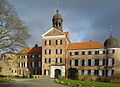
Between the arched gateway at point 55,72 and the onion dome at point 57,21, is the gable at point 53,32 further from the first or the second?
the arched gateway at point 55,72

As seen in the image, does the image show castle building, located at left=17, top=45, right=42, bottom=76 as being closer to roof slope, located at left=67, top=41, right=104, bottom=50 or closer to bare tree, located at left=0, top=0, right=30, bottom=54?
roof slope, located at left=67, top=41, right=104, bottom=50

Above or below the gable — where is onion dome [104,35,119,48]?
below

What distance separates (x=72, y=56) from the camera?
44.4 m

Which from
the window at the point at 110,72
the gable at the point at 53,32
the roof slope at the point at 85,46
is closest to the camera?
the window at the point at 110,72

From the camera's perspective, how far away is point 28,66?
169 ft

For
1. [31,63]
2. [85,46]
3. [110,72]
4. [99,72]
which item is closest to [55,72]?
[31,63]

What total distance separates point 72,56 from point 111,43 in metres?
11.4

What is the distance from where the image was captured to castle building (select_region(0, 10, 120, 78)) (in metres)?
40.3

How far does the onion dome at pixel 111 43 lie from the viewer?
40.6 metres

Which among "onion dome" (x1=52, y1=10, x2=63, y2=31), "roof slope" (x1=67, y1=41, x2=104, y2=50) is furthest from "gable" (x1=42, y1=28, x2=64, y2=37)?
"roof slope" (x1=67, y1=41, x2=104, y2=50)

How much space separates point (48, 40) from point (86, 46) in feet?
37.7

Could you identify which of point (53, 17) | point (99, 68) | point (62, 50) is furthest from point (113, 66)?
point (53, 17)

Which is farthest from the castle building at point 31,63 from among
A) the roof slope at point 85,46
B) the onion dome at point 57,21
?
the roof slope at point 85,46

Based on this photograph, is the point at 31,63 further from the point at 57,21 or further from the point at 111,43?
the point at 111,43
